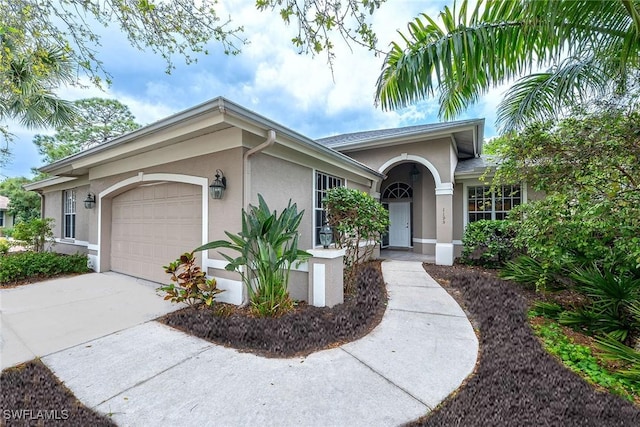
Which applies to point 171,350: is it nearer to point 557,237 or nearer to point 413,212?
point 557,237

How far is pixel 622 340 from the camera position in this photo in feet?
11.3

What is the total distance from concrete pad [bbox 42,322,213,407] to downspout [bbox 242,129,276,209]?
7.24ft

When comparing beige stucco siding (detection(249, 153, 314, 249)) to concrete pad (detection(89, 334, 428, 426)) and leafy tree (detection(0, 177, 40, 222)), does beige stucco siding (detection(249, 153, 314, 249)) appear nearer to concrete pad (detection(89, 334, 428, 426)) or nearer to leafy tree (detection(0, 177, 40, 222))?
concrete pad (detection(89, 334, 428, 426))

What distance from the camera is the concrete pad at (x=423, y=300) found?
461cm

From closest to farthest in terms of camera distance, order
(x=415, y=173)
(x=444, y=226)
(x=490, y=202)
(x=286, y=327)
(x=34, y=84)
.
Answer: (x=286, y=327)
(x=34, y=84)
(x=444, y=226)
(x=490, y=202)
(x=415, y=173)

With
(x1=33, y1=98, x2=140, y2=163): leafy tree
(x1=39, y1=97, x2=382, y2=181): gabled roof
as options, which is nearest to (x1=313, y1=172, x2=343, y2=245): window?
(x1=39, y1=97, x2=382, y2=181): gabled roof

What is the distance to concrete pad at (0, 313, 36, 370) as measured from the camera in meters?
3.01

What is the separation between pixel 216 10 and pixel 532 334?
6.65m

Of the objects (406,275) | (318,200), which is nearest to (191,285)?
(318,200)

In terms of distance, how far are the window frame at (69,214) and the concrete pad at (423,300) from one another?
1117 centimetres

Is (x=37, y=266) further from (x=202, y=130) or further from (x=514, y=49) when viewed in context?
(x=514, y=49)

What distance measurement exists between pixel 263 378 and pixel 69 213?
11247 mm

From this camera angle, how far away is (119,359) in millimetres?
3047

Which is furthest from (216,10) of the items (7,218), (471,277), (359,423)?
(7,218)
